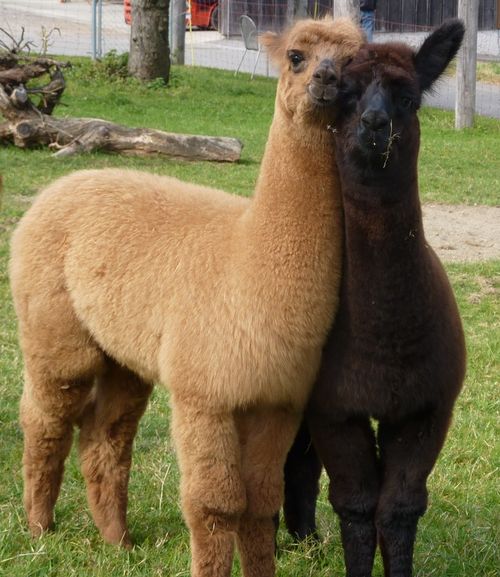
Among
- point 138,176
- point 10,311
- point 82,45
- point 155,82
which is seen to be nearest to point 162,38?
point 155,82

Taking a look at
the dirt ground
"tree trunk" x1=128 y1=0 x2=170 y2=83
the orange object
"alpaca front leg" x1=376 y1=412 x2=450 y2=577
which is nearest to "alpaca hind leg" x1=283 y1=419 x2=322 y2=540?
"alpaca front leg" x1=376 y1=412 x2=450 y2=577

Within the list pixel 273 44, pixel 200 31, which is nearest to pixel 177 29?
pixel 200 31

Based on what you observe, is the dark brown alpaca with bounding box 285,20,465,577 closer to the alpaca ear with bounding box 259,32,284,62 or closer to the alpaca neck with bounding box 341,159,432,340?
the alpaca neck with bounding box 341,159,432,340

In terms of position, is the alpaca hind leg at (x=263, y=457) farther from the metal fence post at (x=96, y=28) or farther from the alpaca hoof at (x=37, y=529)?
the metal fence post at (x=96, y=28)

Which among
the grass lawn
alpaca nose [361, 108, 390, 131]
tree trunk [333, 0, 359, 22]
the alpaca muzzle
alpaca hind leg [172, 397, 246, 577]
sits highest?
tree trunk [333, 0, 359, 22]

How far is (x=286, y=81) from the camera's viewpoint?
3428mm

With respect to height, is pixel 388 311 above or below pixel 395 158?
below

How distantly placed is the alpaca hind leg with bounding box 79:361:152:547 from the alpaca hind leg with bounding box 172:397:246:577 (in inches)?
34.3

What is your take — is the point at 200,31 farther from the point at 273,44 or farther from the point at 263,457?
the point at 263,457

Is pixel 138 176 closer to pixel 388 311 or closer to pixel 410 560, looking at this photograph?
pixel 388 311

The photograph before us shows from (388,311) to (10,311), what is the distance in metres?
4.60

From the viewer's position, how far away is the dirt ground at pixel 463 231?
9188mm

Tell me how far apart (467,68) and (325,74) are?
12555mm

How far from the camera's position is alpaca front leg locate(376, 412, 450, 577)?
11.9 ft
